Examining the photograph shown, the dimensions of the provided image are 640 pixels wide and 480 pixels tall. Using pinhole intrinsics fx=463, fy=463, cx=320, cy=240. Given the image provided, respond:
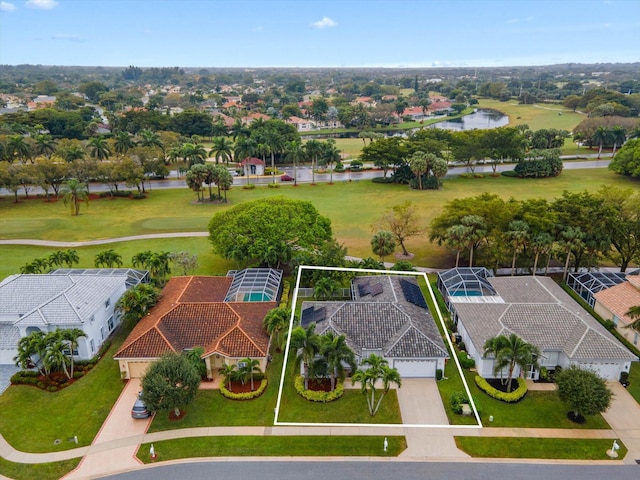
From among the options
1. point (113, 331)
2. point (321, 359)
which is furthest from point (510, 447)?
point (113, 331)

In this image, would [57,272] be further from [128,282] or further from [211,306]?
[211,306]

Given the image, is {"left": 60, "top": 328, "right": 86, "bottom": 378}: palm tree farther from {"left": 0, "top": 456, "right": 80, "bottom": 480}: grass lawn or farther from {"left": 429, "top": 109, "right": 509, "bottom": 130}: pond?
{"left": 429, "top": 109, "right": 509, "bottom": 130}: pond

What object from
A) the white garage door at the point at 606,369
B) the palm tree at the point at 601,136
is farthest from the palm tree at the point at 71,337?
the palm tree at the point at 601,136

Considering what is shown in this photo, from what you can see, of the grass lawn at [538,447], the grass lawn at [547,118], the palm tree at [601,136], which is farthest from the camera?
the grass lawn at [547,118]

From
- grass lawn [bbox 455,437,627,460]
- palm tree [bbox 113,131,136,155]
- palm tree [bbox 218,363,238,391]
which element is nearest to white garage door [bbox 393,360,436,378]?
grass lawn [bbox 455,437,627,460]

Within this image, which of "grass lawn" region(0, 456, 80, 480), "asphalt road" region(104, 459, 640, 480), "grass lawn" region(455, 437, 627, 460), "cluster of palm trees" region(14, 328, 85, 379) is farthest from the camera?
"cluster of palm trees" region(14, 328, 85, 379)

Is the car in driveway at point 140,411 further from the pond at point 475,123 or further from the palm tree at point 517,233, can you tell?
the pond at point 475,123
